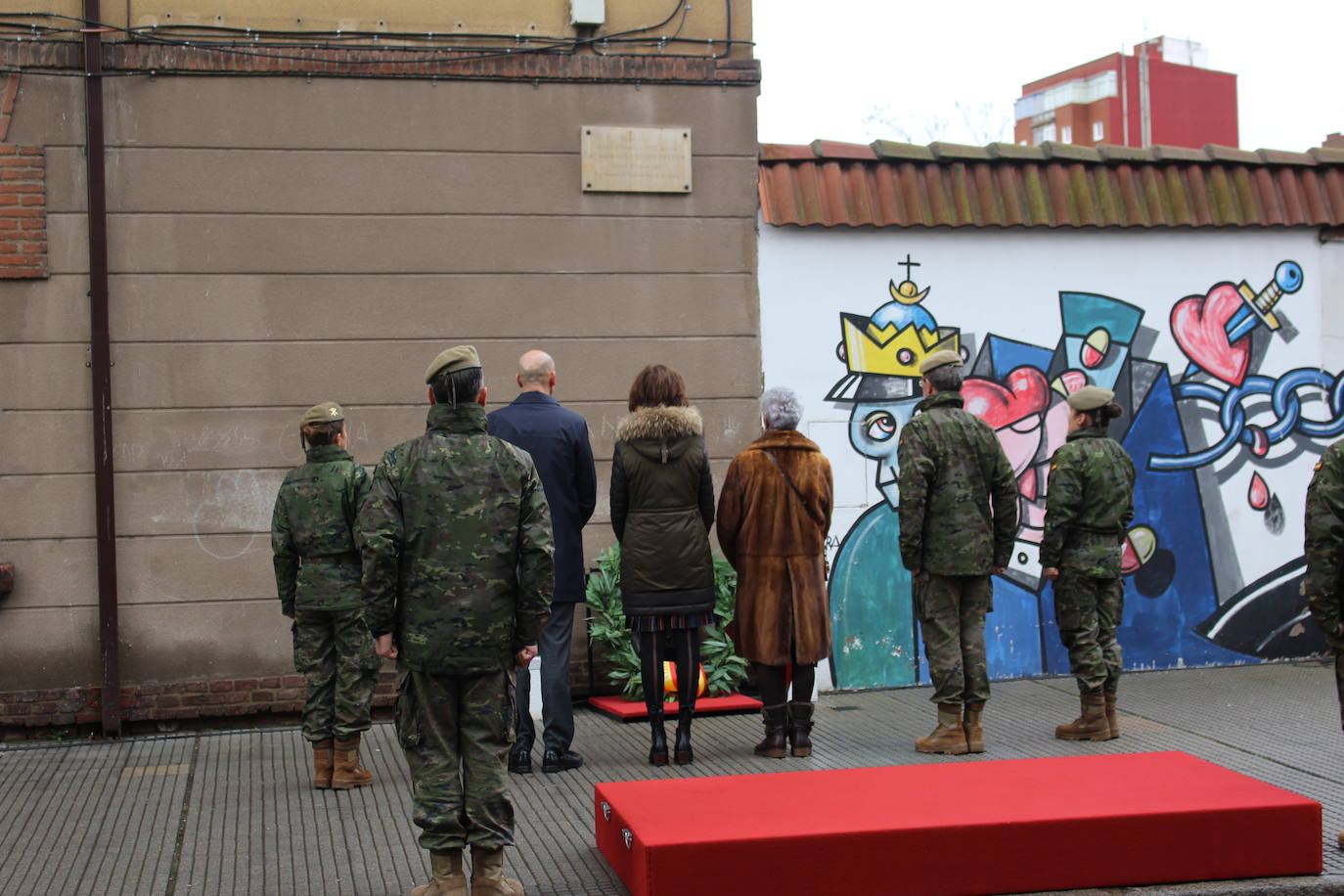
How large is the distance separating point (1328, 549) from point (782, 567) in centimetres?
252

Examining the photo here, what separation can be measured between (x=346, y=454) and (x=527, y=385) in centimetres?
100

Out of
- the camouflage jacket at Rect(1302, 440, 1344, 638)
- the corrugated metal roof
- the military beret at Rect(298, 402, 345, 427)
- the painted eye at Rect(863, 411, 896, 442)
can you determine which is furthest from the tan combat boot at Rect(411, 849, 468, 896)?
the corrugated metal roof

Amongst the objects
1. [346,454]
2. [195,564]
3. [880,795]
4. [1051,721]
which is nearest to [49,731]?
[195,564]

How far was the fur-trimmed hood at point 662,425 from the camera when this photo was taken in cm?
653

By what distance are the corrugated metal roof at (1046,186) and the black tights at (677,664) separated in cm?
281

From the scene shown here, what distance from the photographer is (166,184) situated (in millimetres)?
7629

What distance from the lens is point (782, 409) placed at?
679 cm

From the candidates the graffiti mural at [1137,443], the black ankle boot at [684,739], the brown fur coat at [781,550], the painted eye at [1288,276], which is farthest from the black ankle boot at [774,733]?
the painted eye at [1288,276]

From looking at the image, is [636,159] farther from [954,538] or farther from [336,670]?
[336,670]

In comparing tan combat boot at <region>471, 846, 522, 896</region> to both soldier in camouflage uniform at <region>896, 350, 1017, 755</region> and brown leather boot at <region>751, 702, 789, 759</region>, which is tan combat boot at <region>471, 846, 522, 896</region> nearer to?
brown leather boot at <region>751, 702, 789, 759</region>

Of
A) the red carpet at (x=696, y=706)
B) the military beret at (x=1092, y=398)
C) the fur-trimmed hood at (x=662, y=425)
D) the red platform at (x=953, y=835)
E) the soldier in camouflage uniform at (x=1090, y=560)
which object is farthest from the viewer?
the red carpet at (x=696, y=706)

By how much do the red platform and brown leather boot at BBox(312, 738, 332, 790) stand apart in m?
1.67

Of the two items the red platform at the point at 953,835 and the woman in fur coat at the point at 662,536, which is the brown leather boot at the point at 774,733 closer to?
the woman in fur coat at the point at 662,536

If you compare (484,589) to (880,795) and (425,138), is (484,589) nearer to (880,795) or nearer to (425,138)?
(880,795)
